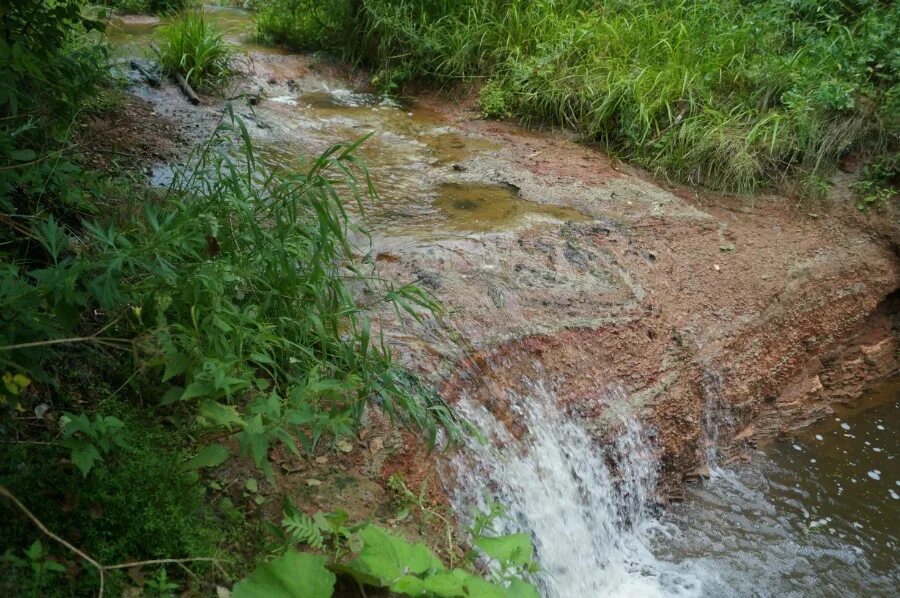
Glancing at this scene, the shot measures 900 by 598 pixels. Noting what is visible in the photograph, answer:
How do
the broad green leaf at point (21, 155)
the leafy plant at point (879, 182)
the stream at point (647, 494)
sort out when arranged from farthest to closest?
the leafy plant at point (879, 182) < the stream at point (647, 494) < the broad green leaf at point (21, 155)

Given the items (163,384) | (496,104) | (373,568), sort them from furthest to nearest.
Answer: (496,104) < (163,384) < (373,568)

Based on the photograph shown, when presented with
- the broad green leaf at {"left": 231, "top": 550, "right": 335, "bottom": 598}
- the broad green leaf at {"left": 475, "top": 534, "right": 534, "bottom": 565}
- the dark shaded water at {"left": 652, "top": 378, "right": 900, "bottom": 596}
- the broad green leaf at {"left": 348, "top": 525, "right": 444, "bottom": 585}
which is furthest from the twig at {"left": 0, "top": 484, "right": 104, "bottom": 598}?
the dark shaded water at {"left": 652, "top": 378, "right": 900, "bottom": 596}

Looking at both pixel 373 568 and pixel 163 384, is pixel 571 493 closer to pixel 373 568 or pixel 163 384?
pixel 373 568

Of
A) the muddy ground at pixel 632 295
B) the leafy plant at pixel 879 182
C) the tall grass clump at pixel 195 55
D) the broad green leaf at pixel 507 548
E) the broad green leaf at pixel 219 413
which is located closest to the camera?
the broad green leaf at pixel 219 413

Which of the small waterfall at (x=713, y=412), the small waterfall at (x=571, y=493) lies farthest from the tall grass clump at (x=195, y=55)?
the small waterfall at (x=713, y=412)

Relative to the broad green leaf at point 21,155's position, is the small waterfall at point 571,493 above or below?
below

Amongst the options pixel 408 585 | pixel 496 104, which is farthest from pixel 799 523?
pixel 496 104

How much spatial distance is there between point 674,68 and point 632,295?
9.63 ft

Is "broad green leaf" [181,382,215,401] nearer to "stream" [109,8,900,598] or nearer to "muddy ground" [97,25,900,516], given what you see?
"muddy ground" [97,25,900,516]

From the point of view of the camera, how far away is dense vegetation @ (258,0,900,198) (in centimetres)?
598

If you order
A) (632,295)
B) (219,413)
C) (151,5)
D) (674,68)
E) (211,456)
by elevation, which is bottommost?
(632,295)

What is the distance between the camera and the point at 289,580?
2029 millimetres

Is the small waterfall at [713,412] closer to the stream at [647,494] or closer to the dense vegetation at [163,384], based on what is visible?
the stream at [647,494]

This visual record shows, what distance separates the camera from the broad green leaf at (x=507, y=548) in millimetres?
2393
